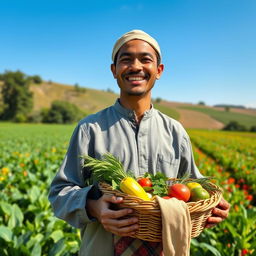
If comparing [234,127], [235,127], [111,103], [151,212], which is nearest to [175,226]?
[151,212]

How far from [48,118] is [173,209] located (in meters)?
71.5

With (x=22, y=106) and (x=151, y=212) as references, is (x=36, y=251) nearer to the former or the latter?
(x=151, y=212)

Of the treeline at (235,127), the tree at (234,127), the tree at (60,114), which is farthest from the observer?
the tree at (60,114)

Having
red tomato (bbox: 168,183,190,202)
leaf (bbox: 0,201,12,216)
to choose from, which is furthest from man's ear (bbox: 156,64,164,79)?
leaf (bbox: 0,201,12,216)

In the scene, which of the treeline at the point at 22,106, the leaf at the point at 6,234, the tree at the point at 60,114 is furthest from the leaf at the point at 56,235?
the tree at the point at 60,114

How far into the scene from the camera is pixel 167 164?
182 cm

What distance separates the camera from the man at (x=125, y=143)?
1589 mm

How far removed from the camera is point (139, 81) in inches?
68.3

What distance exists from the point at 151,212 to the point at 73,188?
56 cm

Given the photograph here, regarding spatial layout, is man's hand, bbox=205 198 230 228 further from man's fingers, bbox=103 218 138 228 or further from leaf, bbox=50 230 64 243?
leaf, bbox=50 230 64 243

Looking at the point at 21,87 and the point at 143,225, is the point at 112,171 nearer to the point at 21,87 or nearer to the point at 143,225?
the point at 143,225

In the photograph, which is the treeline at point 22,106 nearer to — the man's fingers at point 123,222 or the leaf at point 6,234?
the leaf at point 6,234

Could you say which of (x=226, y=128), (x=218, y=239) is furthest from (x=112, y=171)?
(x=226, y=128)

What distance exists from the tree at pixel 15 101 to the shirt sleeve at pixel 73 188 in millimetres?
66885
